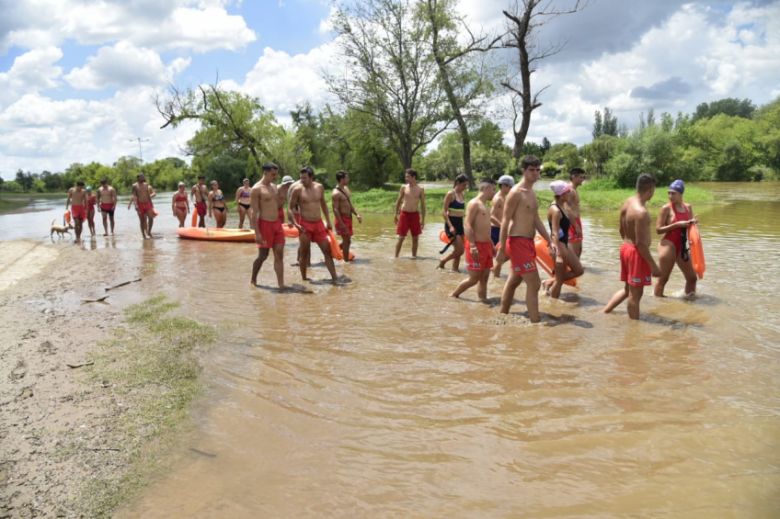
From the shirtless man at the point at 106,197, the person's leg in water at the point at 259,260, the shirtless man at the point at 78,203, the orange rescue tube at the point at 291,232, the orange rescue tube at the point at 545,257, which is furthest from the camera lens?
the shirtless man at the point at 106,197

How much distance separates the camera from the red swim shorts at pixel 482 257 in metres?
7.48

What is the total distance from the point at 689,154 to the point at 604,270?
46.5 meters

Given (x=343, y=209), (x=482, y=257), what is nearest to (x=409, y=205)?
(x=343, y=209)

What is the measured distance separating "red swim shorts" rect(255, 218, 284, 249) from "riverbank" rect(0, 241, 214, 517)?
1728 millimetres

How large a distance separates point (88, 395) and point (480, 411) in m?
3.11

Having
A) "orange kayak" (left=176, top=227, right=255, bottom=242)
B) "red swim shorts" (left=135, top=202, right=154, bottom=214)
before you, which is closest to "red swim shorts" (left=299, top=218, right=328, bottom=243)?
"orange kayak" (left=176, top=227, right=255, bottom=242)

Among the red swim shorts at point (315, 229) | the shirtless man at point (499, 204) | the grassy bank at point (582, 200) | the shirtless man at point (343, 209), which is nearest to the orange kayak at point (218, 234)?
the shirtless man at point (343, 209)

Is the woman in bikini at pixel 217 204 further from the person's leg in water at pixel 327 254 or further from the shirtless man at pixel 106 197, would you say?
the person's leg in water at pixel 327 254

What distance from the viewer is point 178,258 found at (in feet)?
40.7

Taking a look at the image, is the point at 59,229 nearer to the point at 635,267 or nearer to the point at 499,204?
the point at 499,204

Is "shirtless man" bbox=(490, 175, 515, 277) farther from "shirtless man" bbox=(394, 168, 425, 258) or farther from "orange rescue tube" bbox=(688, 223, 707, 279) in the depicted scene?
"orange rescue tube" bbox=(688, 223, 707, 279)

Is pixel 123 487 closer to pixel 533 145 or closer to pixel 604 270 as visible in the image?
pixel 604 270

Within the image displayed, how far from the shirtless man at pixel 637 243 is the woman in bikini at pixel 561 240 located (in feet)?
3.44

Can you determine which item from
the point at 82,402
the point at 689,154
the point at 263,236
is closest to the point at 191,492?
the point at 82,402
